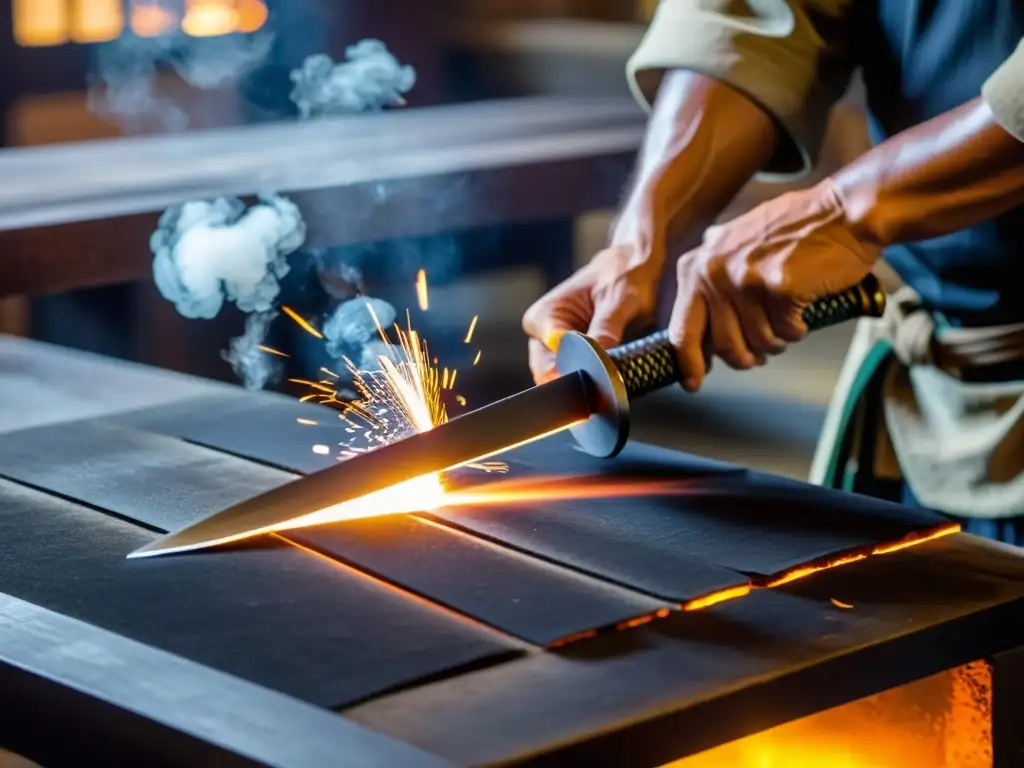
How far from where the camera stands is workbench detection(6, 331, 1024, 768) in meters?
0.83

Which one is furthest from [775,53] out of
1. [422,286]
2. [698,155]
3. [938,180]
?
[422,286]

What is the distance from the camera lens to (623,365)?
1.24 meters

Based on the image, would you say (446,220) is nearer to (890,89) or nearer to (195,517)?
(890,89)

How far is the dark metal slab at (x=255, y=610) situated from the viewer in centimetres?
88

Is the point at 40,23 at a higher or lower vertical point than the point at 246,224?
higher

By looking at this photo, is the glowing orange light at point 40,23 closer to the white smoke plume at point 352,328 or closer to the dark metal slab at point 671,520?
the white smoke plume at point 352,328

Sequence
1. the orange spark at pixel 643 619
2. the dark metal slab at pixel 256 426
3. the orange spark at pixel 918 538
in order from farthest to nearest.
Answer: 1. the dark metal slab at pixel 256 426
2. the orange spark at pixel 918 538
3. the orange spark at pixel 643 619

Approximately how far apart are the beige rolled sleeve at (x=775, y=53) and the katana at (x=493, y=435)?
1.15 ft

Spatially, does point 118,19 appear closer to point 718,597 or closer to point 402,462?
point 402,462

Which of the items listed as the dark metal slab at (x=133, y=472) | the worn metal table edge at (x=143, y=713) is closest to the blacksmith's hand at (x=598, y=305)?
the dark metal slab at (x=133, y=472)

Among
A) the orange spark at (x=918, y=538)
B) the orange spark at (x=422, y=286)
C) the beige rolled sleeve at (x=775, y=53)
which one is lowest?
the orange spark at (x=918, y=538)

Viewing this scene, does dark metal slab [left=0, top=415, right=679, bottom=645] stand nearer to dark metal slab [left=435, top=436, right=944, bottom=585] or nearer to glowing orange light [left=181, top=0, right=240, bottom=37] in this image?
dark metal slab [left=435, top=436, right=944, bottom=585]

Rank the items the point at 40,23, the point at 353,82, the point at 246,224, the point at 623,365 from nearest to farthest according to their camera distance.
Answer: the point at 623,365 < the point at 246,224 < the point at 353,82 < the point at 40,23

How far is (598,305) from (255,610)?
530mm
